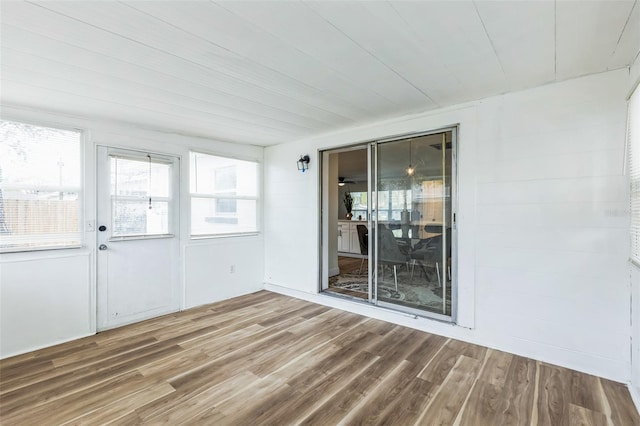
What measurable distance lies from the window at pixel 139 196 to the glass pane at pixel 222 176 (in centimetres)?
40

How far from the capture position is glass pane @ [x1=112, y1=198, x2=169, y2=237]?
357cm

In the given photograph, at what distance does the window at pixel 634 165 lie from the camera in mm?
2062

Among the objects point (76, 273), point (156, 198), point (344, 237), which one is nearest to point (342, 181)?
point (344, 237)

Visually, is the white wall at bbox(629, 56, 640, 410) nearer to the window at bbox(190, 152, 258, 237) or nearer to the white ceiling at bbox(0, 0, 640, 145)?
the white ceiling at bbox(0, 0, 640, 145)

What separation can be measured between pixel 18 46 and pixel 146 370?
2567mm

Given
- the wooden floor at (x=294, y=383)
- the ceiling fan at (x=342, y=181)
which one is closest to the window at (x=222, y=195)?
the wooden floor at (x=294, y=383)

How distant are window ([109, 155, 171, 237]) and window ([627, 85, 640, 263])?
4748 mm

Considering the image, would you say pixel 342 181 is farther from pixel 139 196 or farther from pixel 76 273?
pixel 76 273

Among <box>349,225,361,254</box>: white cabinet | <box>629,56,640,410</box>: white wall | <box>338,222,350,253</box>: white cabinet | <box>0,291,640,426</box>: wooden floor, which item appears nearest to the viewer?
<box>0,291,640,426</box>: wooden floor

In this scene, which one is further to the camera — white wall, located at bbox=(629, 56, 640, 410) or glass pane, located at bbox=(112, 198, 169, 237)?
glass pane, located at bbox=(112, 198, 169, 237)

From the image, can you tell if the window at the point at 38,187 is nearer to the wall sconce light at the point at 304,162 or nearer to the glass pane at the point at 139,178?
the glass pane at the point at 139,178

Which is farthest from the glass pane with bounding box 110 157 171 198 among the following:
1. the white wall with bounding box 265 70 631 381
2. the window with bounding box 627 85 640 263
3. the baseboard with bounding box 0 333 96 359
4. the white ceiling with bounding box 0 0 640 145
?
the window with bounding box 627 85 640 263

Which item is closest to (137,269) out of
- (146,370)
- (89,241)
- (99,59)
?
(89,241)

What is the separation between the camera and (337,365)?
102 inches
